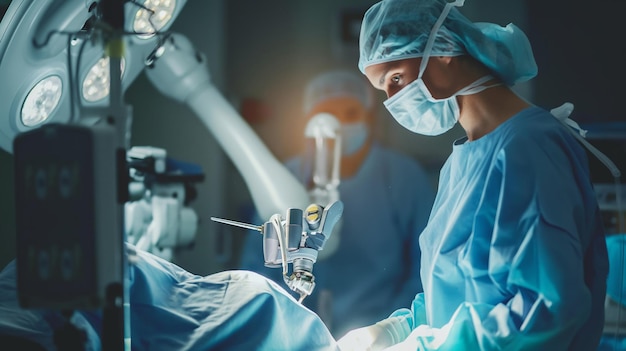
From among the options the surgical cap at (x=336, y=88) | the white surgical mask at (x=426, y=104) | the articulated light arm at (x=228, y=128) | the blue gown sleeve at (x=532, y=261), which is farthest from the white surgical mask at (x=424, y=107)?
the surgical cap at (x=336, y=88)

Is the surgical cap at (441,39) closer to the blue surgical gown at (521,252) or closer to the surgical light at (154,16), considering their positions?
the blue surgical gown at (521,252)

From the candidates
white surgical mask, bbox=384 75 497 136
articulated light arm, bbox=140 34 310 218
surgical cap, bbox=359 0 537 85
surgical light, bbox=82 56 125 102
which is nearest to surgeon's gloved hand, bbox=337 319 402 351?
white surgical mask, bbox=384 75 497 136

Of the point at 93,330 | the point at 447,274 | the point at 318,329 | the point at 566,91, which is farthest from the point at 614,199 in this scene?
the point at 93,330

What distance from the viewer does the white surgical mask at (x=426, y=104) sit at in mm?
1464

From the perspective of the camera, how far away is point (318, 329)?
1338 mm

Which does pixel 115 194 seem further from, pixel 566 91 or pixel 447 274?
pixel 566 91

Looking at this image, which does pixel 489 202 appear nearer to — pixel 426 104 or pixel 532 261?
pixel 532 261

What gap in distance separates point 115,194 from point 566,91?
92.1 inches

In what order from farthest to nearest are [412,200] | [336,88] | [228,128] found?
[336,88], [412,200], [228,128]

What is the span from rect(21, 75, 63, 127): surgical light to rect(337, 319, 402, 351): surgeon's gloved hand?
0.98 metres

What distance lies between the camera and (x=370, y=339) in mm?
1511

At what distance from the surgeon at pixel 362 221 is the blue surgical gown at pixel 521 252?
1.64m

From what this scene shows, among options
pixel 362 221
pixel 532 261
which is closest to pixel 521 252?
pixel 532 261

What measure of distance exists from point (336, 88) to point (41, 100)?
5.57ft
